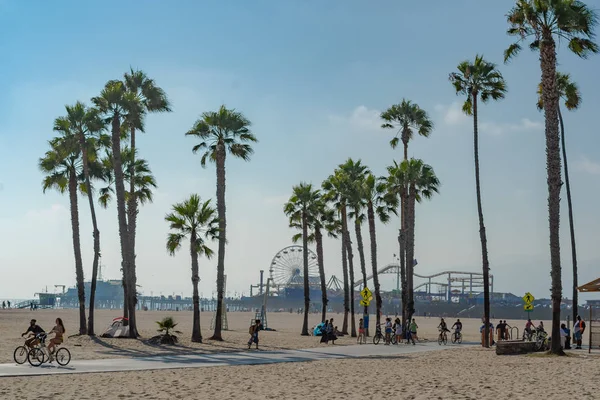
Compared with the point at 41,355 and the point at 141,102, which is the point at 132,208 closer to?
the point at 141,102

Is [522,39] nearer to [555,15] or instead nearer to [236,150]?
[555,15]

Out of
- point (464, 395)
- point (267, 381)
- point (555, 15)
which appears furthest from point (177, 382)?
point (555, 15)

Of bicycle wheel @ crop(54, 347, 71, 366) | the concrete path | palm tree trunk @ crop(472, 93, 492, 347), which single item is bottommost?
the concrete path

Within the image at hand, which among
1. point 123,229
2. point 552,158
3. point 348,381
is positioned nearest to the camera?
point 348,381

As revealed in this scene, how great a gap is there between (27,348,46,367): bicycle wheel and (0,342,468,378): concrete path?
0.58 feet

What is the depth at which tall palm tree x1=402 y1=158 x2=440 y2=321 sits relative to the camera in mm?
49269

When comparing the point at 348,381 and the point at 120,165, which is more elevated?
the point at 120,165

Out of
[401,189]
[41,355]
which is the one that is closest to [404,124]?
[401,189]

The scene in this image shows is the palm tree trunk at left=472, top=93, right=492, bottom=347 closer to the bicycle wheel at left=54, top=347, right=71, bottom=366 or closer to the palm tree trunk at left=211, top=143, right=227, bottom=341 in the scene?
the palm tree trunk at left=211, top=143, right=227, bottom=341

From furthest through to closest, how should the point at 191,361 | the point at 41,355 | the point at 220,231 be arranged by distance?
1. the point at 220,231
2. the point at 191,361
3. the point at 41,355

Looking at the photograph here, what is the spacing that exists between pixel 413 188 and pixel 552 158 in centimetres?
2256

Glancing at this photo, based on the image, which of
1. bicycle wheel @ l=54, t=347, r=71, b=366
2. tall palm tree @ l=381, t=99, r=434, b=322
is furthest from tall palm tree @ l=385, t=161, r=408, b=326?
bicycle wheel @ l=54, t=347, r=71, b=366

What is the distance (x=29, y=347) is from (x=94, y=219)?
18.1 meters

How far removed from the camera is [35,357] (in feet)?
72.7
